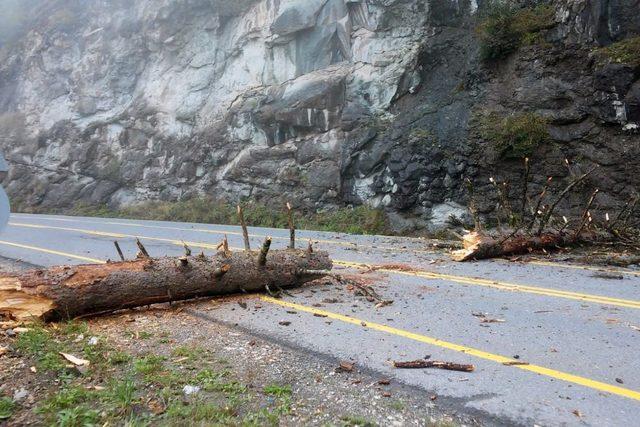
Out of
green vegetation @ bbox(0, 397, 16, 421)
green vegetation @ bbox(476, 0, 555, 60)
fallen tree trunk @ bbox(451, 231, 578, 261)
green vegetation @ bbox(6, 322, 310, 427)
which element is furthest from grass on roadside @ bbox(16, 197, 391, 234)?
green vegetation @ bbox(0, 397, 16, 421)

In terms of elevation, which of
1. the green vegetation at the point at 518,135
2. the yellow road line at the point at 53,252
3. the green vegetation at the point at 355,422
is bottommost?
the green vegetation at the point at 355,422

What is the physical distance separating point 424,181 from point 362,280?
8.97 metres

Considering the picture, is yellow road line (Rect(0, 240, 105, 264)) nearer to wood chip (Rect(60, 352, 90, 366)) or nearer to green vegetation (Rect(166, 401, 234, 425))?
wood chip (Rect(60, 352, 90, 366))

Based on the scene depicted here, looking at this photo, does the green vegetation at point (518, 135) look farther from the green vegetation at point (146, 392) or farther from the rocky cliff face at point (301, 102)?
the green vegetation at point (146, 392)

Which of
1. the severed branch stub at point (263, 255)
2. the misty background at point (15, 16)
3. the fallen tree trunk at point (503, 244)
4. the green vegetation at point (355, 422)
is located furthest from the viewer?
the misty background at point (15, 16)

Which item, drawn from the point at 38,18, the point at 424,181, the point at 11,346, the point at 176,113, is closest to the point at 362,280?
the point at 11,346

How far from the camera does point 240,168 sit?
21.7m

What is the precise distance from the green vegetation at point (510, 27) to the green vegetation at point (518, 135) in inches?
104

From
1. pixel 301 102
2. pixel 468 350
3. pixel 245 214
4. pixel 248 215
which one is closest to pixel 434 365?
pixel 468 350

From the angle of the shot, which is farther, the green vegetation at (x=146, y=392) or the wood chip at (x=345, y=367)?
the wood chip at (x=345, y=367)

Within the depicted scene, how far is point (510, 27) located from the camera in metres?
16.3

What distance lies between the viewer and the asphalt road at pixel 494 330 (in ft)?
11.8

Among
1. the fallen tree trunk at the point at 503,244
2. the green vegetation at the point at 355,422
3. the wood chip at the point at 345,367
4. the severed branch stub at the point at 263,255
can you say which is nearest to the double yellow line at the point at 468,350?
the severed branch stub at the point at 263,255

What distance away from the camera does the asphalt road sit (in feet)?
11.8
